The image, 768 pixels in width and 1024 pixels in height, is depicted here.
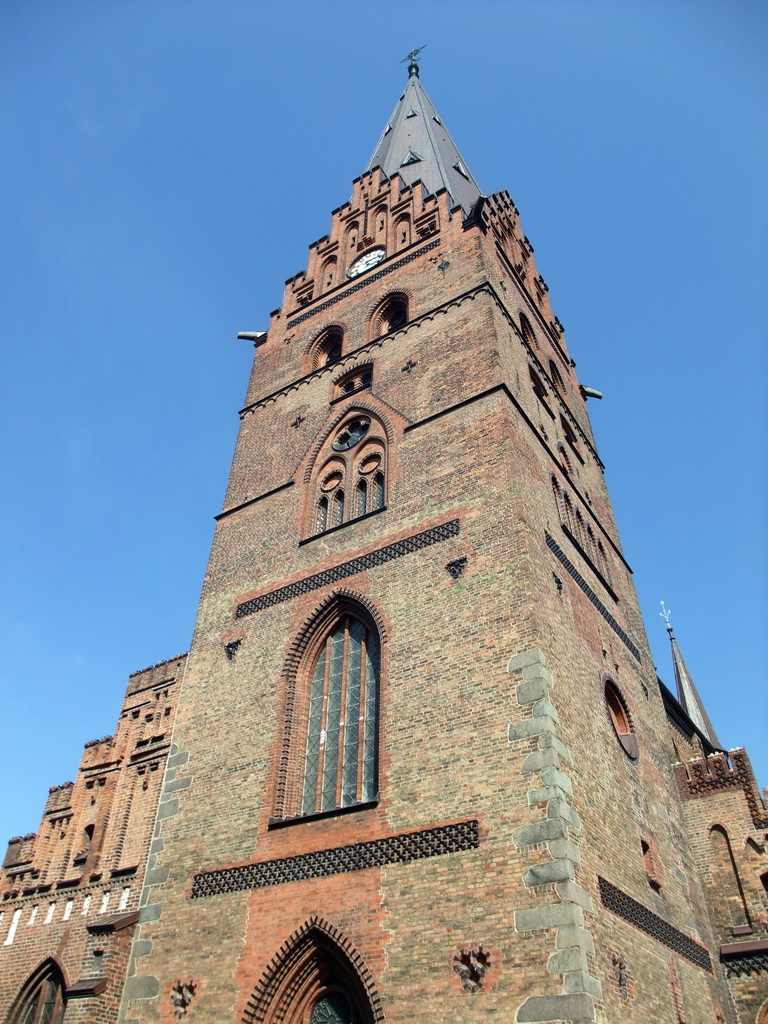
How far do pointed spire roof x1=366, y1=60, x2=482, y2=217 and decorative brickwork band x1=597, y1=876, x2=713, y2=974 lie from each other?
16614 millimetres

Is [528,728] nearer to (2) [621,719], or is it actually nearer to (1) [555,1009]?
(1) [555,1009]

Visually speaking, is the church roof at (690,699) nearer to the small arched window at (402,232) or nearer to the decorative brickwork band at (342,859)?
the small arched window at (402,232)

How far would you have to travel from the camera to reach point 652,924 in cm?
1053

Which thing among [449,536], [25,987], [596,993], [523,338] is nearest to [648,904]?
[596,993]

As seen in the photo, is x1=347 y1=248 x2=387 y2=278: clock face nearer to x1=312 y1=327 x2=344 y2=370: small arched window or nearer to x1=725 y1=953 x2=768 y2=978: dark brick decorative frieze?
x1=312 y1=327 x2=344 y2=370: small arched window

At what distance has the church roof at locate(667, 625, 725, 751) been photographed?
33.6m

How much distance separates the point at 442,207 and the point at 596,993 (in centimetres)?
1579

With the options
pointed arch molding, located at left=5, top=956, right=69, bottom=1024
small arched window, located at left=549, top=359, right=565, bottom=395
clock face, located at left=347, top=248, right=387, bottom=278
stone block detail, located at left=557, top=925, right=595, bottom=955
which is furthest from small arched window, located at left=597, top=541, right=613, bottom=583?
pointed arch molding, located at left=5, top=956, right=69, bottom=1024

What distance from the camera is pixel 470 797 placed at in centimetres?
921

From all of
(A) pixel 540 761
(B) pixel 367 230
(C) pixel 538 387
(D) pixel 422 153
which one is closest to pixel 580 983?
(A) pixel 540 761

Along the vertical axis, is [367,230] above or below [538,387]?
above

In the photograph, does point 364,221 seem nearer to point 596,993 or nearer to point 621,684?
point 621,684

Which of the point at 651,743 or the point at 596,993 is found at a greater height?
the point at 651,743

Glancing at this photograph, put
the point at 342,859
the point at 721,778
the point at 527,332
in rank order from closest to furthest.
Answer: the point at 342,859, the point at 721,778, the point at 527,332
